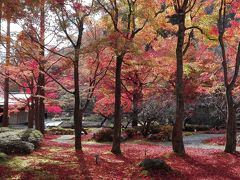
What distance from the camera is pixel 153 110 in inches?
1037

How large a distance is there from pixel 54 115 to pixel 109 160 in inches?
1456

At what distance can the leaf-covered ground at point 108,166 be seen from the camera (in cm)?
1105

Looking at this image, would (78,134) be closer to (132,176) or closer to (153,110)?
(132,176)

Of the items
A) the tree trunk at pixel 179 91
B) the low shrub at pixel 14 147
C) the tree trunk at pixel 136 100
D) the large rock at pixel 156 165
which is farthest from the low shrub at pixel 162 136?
the large rock at pixel 156 165

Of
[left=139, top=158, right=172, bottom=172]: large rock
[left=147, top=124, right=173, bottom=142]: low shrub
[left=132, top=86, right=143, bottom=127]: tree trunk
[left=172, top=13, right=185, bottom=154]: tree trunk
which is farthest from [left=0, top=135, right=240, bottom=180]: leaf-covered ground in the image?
[left=132, top=86, right=143, bottom=127]: tree trunk

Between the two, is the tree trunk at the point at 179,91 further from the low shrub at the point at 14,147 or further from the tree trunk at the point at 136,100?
Answer: the tree trunk at the point at 136,100

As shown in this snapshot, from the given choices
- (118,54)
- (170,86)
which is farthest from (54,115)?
(118,54)

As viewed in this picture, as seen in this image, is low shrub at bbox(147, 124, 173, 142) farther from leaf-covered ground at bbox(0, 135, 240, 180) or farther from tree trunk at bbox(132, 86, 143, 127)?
leaf-covered ground at bbox(0, 135, 240, 180)

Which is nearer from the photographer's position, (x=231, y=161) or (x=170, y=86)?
(x=231, y=161)

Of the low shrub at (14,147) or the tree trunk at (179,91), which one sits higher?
the tree trunk at (179,91)

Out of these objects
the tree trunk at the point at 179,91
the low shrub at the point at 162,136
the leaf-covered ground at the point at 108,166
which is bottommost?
the leaf-covered ground at the point at 108,166

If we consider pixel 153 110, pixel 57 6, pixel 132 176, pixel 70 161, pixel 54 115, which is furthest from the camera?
pixel 54 115

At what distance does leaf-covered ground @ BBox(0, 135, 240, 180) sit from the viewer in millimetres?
11045

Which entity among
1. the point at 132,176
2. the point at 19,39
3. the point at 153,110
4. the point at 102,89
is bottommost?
the point at 132,176
